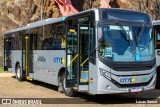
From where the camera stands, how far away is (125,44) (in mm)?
11391

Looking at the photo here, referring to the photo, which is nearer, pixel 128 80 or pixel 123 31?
pixel 128 80

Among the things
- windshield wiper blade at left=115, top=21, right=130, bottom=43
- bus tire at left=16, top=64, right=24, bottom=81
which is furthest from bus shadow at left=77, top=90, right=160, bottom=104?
bus tire at left=16, top=64, right=24, bottom=81

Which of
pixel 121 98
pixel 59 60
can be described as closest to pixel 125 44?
pixel 121 98

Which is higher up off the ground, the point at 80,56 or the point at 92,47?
the point at 92,47

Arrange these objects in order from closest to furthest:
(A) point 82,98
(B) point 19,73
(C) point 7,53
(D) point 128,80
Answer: (D) point 128,80, (A) point 82,98, (B) point 19,73, (C) point 7,53

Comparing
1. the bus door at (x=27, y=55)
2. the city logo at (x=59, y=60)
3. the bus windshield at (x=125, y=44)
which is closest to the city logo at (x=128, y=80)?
the bus windshield at (x=125, y=44)

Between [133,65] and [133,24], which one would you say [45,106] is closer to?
[133,65]

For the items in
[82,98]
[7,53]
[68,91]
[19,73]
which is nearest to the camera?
[82,98]

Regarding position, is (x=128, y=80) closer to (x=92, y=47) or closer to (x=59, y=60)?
(x=92, y=47)

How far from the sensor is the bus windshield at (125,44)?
11211mm

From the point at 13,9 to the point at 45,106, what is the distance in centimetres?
2863

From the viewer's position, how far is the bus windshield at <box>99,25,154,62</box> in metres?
11.2

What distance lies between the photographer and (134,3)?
1836 inches

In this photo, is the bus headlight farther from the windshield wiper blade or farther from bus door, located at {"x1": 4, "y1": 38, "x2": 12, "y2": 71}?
bus door, located at {"x1": 4, "y1": 38, "x2": 12, "y2": 71}
